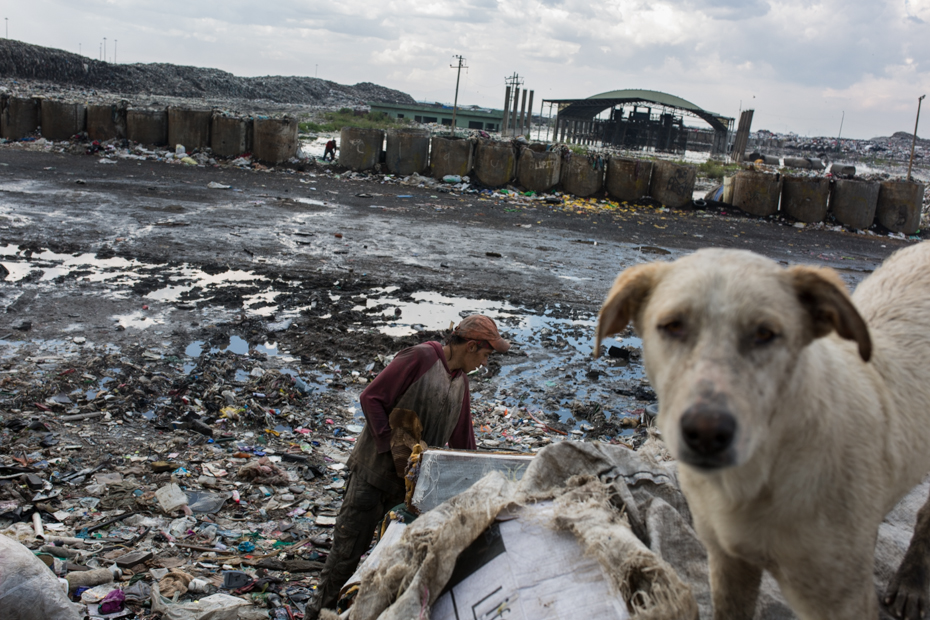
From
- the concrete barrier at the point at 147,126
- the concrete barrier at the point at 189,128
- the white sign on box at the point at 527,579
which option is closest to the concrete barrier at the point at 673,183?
the concrete barrier at the point at 189,128

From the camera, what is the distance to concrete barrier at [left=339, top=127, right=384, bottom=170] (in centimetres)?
1955

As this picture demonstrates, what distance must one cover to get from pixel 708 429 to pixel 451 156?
734 inches

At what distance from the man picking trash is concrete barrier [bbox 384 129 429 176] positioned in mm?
16627

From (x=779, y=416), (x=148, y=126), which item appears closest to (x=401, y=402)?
(x=779, y=416)

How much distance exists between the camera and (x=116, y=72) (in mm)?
55812

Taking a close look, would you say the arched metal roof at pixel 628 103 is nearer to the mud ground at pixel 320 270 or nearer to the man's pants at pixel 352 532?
the mud ground at pixel 320 270

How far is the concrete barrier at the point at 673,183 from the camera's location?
1914 centimetres

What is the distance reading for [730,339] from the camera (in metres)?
1.59

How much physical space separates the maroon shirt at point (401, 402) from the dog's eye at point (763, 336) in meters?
2.25

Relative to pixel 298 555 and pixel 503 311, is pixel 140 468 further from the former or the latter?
pixel 503 311

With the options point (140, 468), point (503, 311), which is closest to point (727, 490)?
point (140, 468)

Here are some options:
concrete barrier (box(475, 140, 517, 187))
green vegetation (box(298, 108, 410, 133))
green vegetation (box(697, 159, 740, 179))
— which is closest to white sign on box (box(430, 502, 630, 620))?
concrete barrier (box(475, 140, 517, 187))

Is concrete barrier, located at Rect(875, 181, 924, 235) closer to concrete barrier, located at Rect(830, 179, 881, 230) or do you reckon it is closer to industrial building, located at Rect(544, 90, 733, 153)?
concrete barrier, located at Rect(830, 179, 881, 230)

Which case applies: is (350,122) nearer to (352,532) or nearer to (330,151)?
(330,151)
